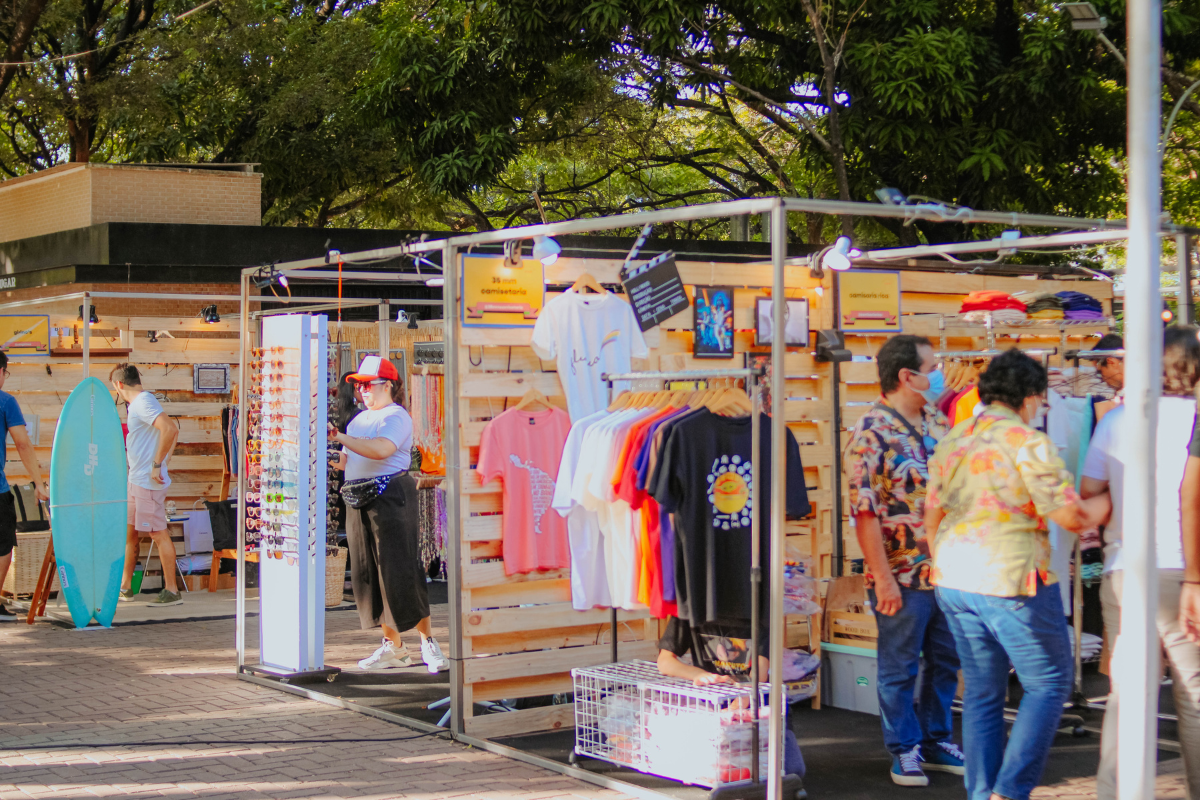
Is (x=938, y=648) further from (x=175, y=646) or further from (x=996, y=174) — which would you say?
(x=996, y=174)

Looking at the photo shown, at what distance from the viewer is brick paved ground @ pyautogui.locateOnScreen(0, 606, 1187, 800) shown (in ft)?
18.4

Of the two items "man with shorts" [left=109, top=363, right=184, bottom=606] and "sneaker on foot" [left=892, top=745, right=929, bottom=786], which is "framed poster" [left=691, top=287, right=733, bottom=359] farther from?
"man with shorts" [left=109, top=363, right=184, bottom=606]

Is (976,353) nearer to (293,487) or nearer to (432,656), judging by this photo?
(432,656)

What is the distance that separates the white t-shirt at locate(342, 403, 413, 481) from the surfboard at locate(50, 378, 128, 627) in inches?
109

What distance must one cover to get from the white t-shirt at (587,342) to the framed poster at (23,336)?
7039 mm

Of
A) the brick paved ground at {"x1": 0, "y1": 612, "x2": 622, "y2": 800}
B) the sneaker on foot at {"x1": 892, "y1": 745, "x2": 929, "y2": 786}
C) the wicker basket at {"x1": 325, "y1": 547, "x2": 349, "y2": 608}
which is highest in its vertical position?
the wicker basket at {"x1": 325, "y1": 547, "x2": 349, "y2": 608}

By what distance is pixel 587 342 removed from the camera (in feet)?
21.3

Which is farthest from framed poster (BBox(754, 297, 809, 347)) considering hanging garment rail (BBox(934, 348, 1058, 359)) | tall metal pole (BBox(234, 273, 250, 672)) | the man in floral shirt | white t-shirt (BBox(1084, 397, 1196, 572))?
tall metal pole (BBox(234, 273, 250, 672))

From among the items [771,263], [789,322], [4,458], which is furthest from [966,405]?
[4,458]

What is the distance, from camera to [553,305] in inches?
253

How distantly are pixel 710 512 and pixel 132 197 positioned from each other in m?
12.0

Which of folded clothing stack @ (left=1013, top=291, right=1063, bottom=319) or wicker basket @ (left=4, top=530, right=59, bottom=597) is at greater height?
folded clothing stack @ (left=1013, top=291, right=1063, bottom=319)

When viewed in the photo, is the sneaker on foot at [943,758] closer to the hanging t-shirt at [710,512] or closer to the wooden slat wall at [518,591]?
the hanging t-shirt at [710,512]

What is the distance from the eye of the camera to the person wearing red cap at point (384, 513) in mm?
7691
